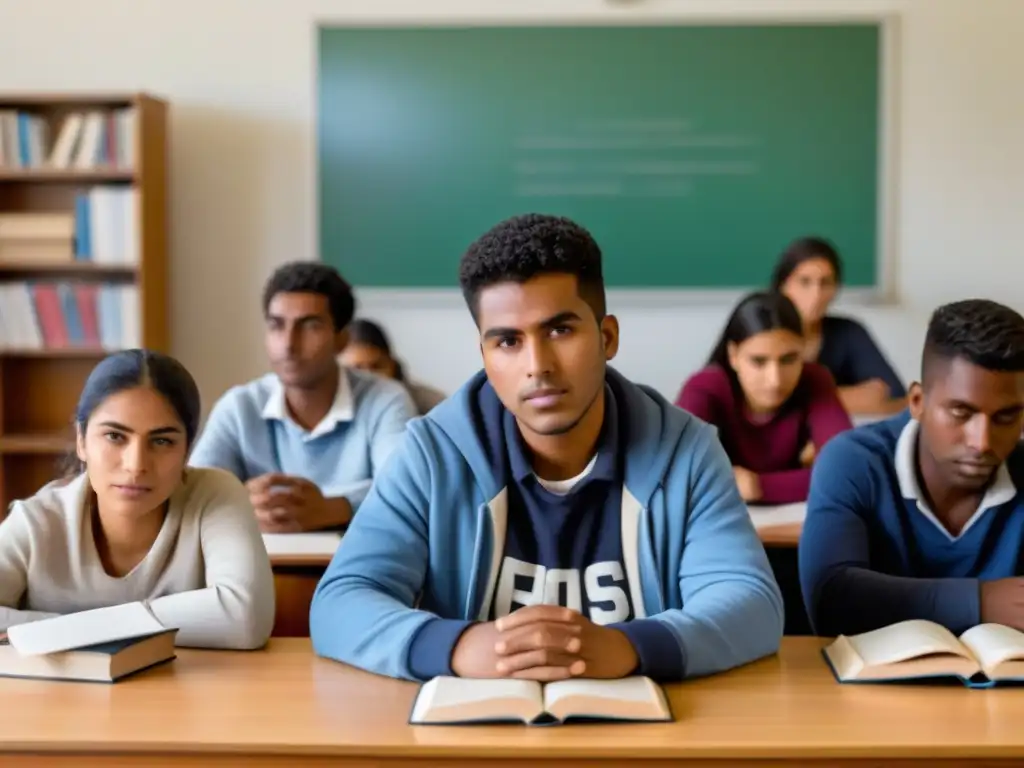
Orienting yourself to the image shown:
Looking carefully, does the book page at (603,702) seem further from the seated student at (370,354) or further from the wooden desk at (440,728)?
the seated student at (370,354)

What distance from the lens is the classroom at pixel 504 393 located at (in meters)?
1.44

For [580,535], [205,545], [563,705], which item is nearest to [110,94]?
[205,545]

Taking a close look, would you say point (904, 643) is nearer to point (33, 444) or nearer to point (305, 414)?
point (305, 414)

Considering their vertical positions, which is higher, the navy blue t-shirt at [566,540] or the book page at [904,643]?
the navy blue t-shirt at [566,540]

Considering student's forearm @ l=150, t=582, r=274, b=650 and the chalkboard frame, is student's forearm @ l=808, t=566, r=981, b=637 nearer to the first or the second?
student's forearm @ l=150, t=582, r=274, b=650

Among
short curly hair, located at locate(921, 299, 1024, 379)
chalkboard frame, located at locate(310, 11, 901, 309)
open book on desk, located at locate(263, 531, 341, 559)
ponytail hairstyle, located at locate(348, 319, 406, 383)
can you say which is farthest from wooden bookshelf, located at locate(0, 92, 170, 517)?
short curly hair, located at locate(921, 299, 1024, 379)

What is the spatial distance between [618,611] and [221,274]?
3859 mm

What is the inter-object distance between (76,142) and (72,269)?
529mm

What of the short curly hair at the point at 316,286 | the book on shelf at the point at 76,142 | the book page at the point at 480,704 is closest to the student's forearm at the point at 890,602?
the book page at the point at 480,704

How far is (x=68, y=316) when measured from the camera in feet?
16.0

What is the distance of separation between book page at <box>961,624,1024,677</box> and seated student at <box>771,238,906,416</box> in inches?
118

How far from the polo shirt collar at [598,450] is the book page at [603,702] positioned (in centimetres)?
39

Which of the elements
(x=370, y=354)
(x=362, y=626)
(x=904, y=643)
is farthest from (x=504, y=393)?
(x=370, y=354)

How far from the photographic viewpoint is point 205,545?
1.85 metres
